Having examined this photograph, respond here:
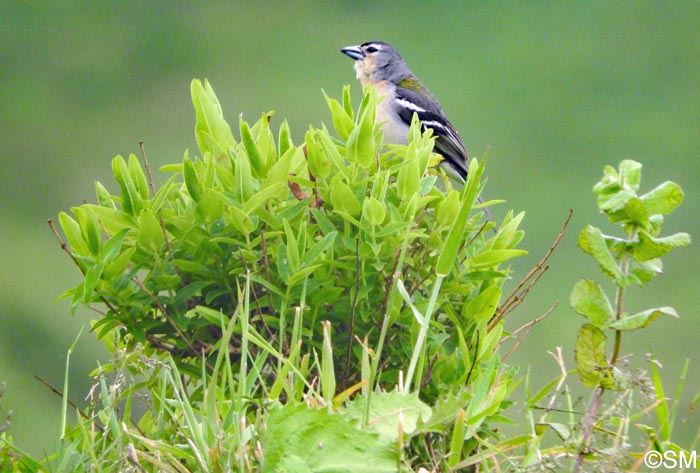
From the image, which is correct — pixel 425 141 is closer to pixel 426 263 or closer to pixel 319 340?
pixel 426 263

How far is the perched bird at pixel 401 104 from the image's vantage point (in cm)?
378

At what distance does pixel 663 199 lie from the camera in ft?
4.59

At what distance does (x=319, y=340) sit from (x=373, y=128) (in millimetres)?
353

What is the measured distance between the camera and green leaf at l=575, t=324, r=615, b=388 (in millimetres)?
1439

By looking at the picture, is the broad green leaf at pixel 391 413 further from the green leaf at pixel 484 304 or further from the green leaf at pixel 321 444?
the green leaf at pixel 484 304

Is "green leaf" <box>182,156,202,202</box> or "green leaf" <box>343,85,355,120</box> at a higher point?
"green leaf" <box>343,85,355,120</box>

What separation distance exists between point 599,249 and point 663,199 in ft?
0.38

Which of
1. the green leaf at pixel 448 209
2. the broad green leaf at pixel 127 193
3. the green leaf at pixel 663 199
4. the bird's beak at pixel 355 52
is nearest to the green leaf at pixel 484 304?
the green leaf at pixel 448 209

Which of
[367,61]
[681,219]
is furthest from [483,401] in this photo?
[681,219]

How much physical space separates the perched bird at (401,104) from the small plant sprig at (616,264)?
6.86 ft

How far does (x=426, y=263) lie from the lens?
1701 mm

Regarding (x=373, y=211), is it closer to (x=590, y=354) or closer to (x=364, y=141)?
(x=364, y=141)

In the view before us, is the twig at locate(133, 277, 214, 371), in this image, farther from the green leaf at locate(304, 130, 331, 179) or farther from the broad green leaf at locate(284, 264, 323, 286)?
the green leaf at locate(304, 130, 331, 179)

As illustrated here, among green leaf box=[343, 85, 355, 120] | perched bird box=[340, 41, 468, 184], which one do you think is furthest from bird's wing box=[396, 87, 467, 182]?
green leaf box=[343, 85, 355, 120]
